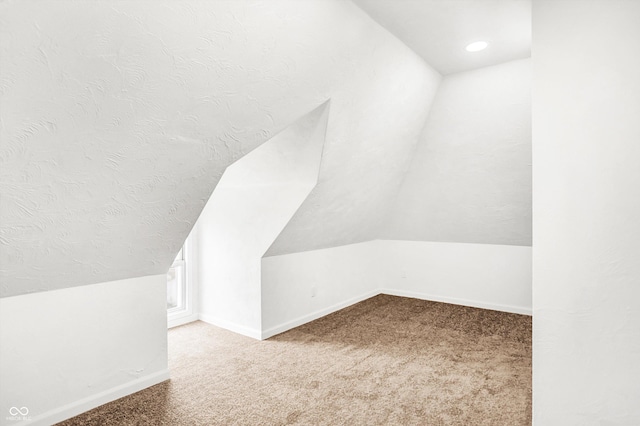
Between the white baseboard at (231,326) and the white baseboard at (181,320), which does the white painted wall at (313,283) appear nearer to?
the white baseboard at (231,326)

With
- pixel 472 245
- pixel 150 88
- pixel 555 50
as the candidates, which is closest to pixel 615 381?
pixel 555 50

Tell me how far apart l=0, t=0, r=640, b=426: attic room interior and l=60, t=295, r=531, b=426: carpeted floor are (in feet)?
0.07

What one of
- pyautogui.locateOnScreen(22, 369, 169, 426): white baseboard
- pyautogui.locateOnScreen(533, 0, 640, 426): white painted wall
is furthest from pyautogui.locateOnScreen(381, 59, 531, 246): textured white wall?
pyautogui.locateOnScreen(22, 369, 169, 426): white baseboard

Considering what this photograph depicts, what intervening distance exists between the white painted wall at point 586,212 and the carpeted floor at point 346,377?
499 mm

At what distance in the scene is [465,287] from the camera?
188 inches

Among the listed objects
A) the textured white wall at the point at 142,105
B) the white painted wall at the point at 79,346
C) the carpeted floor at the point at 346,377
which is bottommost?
the carpeted floor at the point at 346,377

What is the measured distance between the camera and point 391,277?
17.5ft

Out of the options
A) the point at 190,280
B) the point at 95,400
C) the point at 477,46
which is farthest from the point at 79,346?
the point at 477,46

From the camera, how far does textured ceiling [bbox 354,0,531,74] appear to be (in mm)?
2359

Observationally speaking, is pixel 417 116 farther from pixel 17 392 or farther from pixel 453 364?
pixel 17 392

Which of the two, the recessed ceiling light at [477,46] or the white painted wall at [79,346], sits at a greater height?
the recessed ceiling light at [477,46]

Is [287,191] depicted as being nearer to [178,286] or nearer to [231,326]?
[231,326]

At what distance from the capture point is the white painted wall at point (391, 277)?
3.79 m

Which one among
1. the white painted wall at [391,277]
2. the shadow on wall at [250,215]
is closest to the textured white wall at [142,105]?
the shadow on wall at [250,215]
